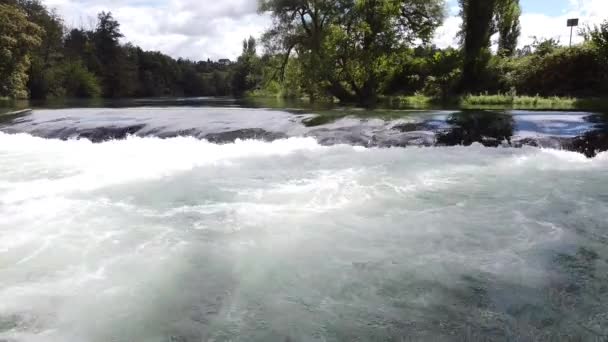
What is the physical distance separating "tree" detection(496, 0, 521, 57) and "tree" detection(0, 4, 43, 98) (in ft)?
97.0

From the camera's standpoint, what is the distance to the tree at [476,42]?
78.6 ft

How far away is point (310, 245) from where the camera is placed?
3916mm

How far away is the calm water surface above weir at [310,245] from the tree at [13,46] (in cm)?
2676

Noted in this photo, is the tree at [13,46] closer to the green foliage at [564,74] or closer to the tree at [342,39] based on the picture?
the tree at [342,39]

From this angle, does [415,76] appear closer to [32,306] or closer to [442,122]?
[442,122]

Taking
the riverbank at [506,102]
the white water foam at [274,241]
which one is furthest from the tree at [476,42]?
the white water foam at [274,241]

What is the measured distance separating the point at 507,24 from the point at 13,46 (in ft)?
106

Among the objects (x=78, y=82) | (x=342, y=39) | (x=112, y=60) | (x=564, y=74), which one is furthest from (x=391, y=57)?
(x=112, y=60)

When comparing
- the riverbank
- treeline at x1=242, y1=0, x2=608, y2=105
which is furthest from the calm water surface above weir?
treeline at x1=242, y1=0, x2=608, y2=105

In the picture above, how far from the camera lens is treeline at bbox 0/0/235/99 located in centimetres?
3044

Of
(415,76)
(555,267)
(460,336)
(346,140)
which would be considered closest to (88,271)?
Result: (460,336)

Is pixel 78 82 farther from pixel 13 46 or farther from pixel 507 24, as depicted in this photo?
pixel 507 24

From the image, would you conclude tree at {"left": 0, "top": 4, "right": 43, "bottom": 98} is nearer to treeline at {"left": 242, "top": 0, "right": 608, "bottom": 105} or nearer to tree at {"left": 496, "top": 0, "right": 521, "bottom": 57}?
→ treeline at {"left": 242, "top": 0, "right": 608, "bottom": 105}

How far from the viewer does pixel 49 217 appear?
450 centimetres
